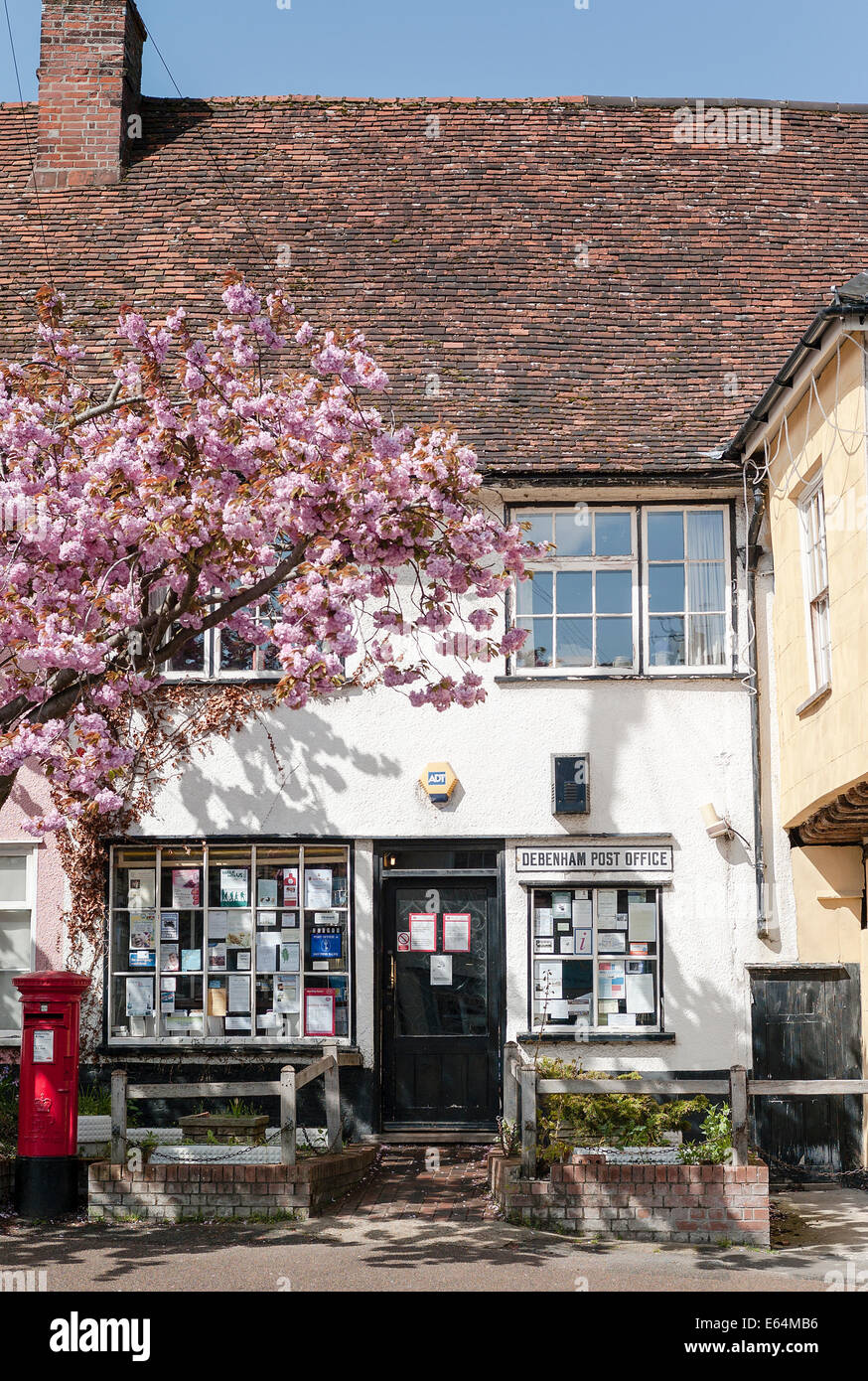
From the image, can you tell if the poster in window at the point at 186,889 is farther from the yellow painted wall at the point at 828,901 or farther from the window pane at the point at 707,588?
the yellow painted wall at the point at 828,901

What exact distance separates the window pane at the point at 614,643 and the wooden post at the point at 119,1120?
5.62 metres

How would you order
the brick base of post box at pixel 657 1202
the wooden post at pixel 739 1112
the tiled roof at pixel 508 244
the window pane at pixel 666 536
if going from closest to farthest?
the brick base of post box at pixel 657 1202 → the wooden post at pixel 739 1112 → the window pane at pixel 666 536 → the tiled roof at pixel 508 244

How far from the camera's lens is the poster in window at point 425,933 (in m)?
13.7

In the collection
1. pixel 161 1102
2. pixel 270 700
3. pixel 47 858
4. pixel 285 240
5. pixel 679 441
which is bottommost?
pixel 161 1102

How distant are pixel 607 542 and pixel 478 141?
244 inches

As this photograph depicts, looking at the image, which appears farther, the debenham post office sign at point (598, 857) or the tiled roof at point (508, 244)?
the tiled roof at point (508, 244)

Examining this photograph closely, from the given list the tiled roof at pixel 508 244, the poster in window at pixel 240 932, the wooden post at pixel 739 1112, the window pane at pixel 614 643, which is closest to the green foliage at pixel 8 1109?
the poster in window at pixel 240 932

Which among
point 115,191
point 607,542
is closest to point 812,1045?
point 607,542

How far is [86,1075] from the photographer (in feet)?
44.0

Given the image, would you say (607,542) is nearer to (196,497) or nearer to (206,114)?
(196,497)

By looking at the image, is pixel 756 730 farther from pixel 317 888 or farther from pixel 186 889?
pixel 186 889

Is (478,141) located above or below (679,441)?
above

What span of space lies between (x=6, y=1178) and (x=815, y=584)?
782 centimetres

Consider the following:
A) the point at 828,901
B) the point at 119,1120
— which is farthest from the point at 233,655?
the point at 828,901
